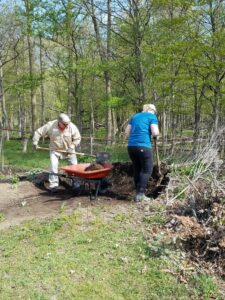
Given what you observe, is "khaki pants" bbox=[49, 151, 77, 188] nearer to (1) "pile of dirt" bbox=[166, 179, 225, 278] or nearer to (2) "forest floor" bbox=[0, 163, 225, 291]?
(2) "forest floor" bbox=[0, 163, 225, 291]

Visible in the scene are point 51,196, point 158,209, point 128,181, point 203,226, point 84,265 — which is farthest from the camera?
point 128,181

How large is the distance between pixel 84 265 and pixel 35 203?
2.51 metres

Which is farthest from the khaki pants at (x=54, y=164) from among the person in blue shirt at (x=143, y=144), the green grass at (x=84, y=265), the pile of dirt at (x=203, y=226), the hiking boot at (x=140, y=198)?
the pile of dirt at (x=203, y=226)

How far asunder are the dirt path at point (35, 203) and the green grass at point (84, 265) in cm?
62

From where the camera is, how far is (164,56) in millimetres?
12500

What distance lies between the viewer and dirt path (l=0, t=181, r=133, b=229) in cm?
562

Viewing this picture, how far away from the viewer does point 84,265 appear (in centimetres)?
405

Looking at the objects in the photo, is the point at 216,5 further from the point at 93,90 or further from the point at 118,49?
the point at 93,90

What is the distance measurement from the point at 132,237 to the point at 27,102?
29.8 metres

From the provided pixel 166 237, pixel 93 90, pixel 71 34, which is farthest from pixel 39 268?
pixel 93 90

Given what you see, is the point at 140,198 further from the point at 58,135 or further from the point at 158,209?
the point at 58,135

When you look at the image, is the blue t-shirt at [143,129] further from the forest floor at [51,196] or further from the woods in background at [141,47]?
the woods in background at [141,47]


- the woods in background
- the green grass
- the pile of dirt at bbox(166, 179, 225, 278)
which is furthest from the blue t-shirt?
the woods in background

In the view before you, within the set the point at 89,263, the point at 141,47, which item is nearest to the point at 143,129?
the point at 89,263
